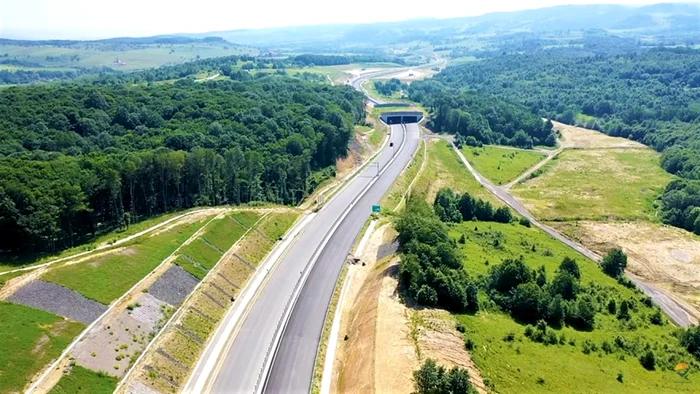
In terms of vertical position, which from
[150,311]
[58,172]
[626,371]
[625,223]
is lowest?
[625,223]

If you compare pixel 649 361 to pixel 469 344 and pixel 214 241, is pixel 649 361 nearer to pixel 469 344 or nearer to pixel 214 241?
pixel 469 344

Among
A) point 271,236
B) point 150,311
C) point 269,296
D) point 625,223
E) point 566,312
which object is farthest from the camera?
point 625,223

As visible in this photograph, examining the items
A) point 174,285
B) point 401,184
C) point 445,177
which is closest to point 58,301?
point 174,285

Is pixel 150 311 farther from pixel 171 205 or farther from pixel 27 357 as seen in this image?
pixel 171 205

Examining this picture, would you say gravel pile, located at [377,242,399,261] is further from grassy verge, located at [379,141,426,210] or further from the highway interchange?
grassy verge, located at [379,141,426,210]

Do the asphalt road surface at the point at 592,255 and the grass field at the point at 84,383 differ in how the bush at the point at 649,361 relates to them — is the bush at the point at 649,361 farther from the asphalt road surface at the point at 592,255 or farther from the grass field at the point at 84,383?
the grass field at the point at 84,383

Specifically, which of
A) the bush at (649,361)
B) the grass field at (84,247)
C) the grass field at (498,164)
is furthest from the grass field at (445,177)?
the bush at (649,361)

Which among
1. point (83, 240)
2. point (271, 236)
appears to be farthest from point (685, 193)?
point (83, 240)
